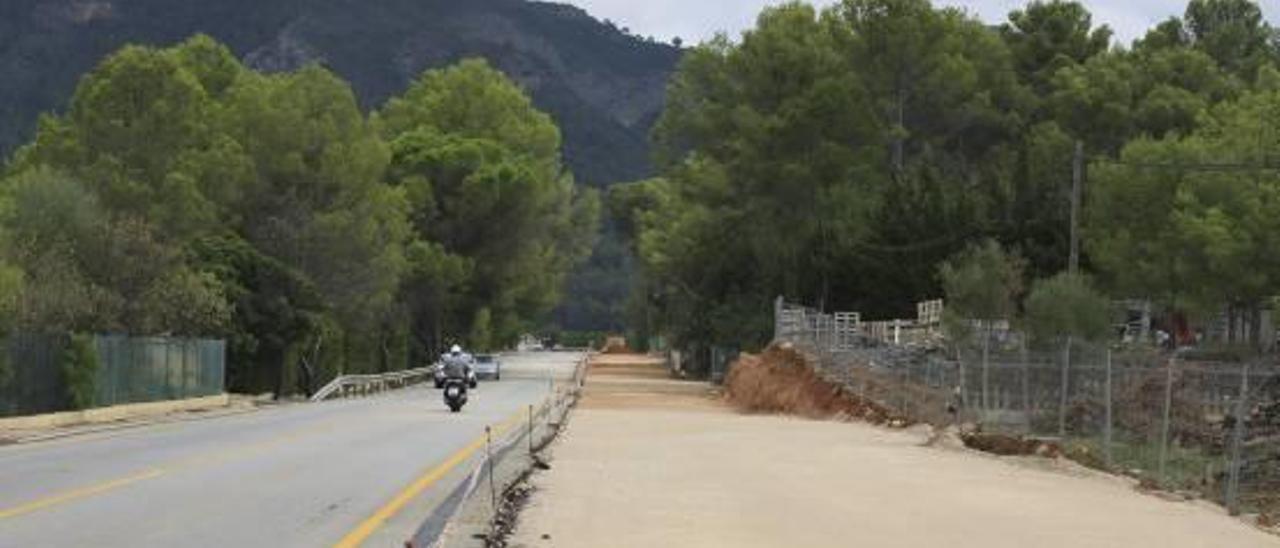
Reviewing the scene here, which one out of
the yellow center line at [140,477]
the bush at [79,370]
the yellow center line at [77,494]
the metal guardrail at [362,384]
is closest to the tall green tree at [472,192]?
the metal guardrail at [362,384]

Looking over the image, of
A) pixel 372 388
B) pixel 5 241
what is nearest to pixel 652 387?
pixel 372 388

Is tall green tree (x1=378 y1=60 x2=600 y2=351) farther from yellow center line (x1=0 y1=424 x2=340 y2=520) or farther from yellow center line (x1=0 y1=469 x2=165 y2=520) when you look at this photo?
yellow center line (x1=0 y1=469 x2=165 y2=520)

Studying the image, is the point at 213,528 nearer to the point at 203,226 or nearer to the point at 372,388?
the point at 203,226

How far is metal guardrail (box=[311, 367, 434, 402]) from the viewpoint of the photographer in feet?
206

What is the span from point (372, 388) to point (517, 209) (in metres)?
23.8

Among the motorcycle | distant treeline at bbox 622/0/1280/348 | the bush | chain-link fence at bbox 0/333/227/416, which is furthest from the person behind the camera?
distant treeline at bbox 622/0/1280/348

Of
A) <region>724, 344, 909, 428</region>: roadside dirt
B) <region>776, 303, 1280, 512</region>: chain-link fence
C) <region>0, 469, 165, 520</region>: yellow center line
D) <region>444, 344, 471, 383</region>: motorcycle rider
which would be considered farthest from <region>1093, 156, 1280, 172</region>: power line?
<region>0, 469, 165, 520</region>: yellow center line

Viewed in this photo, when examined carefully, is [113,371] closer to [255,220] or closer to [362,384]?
[362,384]

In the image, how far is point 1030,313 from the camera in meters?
55.2

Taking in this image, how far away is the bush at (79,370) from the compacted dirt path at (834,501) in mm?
12005

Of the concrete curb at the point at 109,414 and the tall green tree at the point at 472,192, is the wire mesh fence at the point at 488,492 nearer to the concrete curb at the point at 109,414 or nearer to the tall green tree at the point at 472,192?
the concrete curb at the point at 109,414

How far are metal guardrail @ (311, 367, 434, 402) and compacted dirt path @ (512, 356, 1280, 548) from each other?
1261 inches

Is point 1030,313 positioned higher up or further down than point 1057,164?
further down

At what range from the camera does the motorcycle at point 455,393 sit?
44031mm
